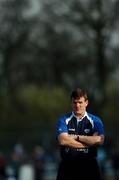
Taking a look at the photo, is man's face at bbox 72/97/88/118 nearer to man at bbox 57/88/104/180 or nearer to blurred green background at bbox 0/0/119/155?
man at bbox 57/88/104/180

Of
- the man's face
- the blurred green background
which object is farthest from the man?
the blurred green background

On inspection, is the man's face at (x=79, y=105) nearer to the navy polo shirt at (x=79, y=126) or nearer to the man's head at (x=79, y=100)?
the man's head at (x=79, y=100)

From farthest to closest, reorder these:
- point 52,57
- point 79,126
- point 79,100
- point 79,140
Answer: point 52,57 < point 79,126 < point 79,140 < point 79,100

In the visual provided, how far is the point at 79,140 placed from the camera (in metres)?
10.2

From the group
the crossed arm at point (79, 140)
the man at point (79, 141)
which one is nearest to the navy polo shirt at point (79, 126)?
the man at point (79, 141)

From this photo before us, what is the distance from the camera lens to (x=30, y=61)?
47750 mm

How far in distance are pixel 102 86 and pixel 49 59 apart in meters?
5.04

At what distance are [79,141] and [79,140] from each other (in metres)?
0.01

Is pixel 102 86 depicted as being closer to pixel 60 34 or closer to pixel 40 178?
pixel 60 34

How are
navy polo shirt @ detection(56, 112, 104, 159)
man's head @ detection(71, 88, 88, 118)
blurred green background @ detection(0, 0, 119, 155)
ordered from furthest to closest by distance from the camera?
blurred green background @ detection(0, 0, 119, 155) < navy polo shirt @ detection(56, 112, 104, 159) < man's head @ detection(71, 88, 88, 118)

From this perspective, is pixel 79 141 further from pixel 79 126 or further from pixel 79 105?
pixel 79 105

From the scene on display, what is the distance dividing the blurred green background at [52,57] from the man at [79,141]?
86.9ft

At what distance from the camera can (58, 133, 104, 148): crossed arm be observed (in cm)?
1016

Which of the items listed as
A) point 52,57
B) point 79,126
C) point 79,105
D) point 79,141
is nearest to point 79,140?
point 79,141
